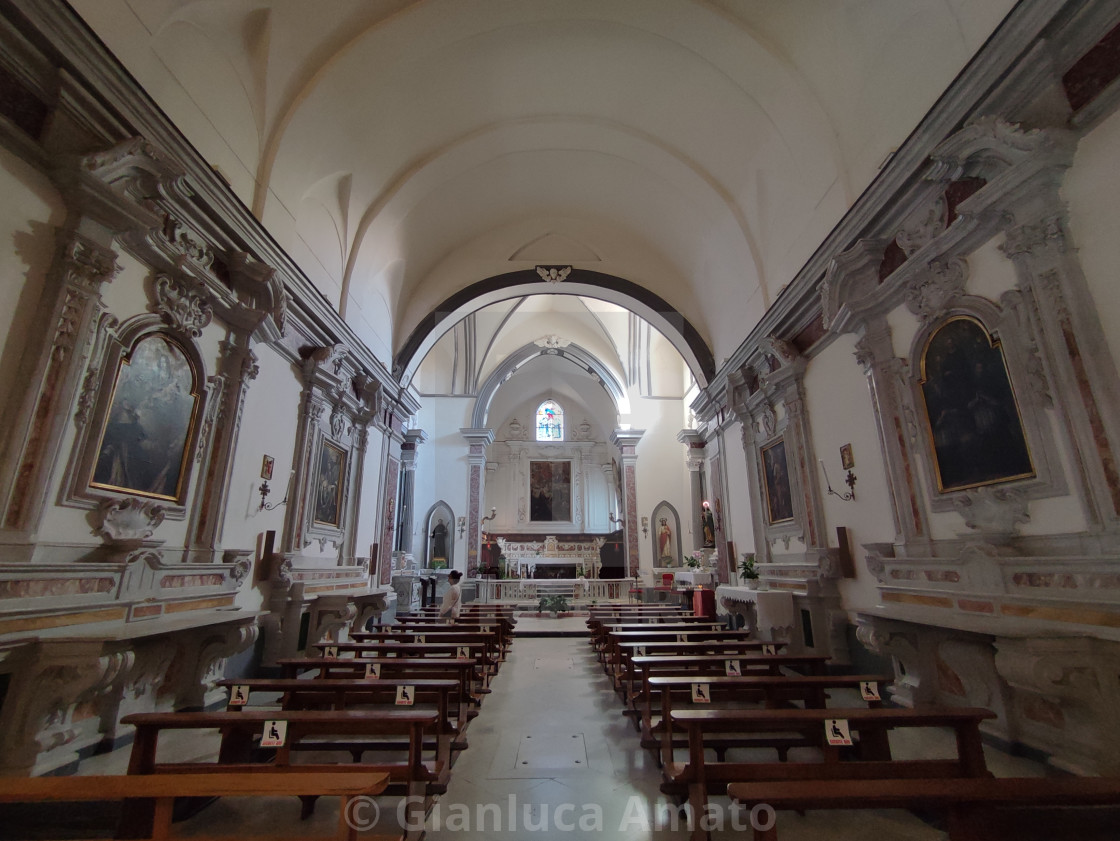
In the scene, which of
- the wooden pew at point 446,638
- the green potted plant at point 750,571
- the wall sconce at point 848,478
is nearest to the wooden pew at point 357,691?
the wooden pew at point 446,638

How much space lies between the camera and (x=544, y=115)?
798cm

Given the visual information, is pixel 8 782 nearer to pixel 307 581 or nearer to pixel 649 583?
pixel 307 581

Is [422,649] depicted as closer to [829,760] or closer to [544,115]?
[829,760]

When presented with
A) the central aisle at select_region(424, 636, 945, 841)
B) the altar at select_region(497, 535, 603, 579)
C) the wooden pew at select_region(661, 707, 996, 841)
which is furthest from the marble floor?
the altar at select_region(497, 535, 603, 579)

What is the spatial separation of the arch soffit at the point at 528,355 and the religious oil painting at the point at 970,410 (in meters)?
12.9

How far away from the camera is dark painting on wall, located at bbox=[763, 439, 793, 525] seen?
7230 millimetres

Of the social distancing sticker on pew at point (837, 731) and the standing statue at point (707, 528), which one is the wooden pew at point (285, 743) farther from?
the standing statue at point (707, 528)

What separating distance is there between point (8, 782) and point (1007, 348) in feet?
17.9

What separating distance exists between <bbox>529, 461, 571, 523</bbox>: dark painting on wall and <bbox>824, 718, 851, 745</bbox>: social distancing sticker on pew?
18.7m

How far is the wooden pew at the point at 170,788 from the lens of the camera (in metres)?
1.64

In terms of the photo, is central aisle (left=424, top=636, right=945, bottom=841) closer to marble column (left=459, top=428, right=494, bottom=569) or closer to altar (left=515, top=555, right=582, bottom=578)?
marble column (left=459, top=428, right=494, bottom=569)

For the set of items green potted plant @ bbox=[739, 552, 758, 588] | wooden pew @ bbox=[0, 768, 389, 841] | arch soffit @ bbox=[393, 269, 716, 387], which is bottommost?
wooden pew @ bbox=[0, 768, 389, 841]

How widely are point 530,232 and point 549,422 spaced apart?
12719 mm

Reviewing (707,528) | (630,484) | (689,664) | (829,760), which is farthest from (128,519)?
Answer: (630,484)
